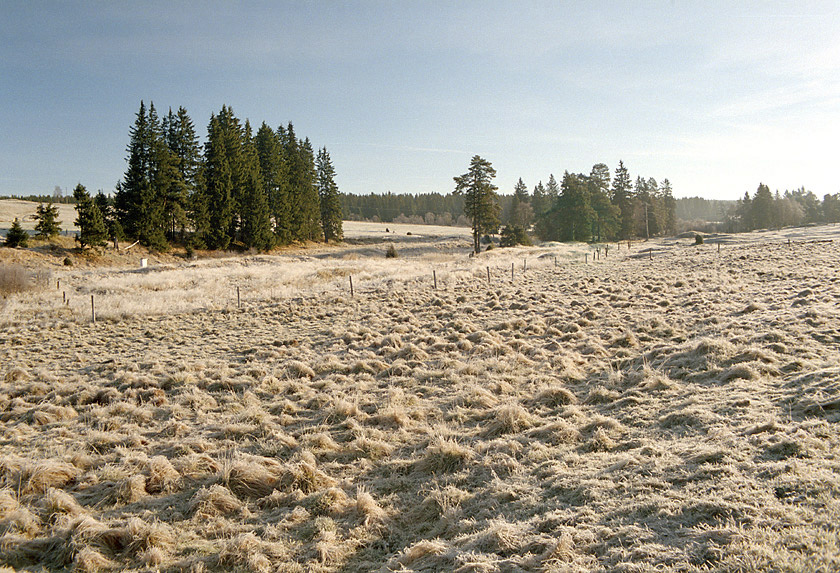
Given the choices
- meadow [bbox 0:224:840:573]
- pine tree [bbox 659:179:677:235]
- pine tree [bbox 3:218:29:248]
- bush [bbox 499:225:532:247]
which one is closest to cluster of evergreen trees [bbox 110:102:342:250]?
pine tree [bbox 3:218:29:248]

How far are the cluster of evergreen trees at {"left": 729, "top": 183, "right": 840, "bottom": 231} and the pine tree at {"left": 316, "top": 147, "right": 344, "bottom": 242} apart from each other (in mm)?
75924

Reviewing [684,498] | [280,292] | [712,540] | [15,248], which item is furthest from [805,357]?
[15,248]

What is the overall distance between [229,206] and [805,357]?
169 ft

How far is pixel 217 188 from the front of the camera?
49812 millimetres

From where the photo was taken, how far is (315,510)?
212 inches

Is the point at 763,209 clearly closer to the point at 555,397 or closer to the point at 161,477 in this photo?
the point at 555,397

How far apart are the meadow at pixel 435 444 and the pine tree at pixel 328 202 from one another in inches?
2071

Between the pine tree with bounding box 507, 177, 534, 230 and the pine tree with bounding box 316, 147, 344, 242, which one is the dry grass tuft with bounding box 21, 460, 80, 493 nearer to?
the pine tree with bounding box 316, 147, 344, 242

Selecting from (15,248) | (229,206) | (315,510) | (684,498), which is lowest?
(315,510)

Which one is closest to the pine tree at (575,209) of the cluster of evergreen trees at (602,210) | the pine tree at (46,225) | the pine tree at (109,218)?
the cluster of evergreen trees at (602,210)

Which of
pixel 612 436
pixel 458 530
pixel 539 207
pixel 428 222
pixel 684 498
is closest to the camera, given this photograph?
pixel 684 498

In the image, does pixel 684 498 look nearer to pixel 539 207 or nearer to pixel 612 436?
pixel 612 436

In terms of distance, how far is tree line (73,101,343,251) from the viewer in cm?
4378

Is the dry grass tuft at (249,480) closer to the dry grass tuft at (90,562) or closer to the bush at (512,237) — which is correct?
the dry grass tuft at (90,562)
